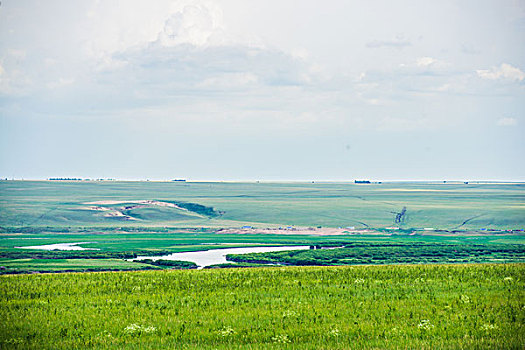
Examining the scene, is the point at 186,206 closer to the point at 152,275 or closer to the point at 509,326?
the point at 152,275

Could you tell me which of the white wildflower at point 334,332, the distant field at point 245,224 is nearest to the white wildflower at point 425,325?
the white wildflower at point 334,332

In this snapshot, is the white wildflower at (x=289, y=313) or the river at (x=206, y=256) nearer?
the white wildflower at (x=289, y=313)

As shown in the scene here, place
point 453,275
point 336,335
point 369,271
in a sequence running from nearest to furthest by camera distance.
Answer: point 336,335, point 453,275, point 369,271

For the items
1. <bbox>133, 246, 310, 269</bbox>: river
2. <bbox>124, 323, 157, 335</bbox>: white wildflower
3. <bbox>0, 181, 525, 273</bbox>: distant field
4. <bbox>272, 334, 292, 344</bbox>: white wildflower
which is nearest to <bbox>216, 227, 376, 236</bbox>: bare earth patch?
<bbox>0, 181, 525, 273</bbox>: distant field

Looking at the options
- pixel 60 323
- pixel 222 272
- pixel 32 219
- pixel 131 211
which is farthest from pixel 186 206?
pixel 60 323

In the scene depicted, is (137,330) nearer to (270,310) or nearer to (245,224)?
(270,310)

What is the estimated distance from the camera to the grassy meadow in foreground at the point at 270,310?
21.0 metres

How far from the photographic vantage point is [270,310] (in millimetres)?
25094

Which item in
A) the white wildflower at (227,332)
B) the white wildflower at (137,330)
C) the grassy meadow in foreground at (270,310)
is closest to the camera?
the grassy meadow in foreground at (270,310)

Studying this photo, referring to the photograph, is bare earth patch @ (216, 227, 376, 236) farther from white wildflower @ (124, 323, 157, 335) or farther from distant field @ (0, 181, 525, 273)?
white wildflower @ (124, 323, 157, 335)

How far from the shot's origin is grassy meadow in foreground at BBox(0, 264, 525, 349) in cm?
2095

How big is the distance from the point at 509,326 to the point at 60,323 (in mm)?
15725

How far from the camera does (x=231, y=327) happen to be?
Answer: 2275cm

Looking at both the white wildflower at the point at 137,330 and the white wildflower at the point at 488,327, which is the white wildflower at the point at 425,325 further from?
the white wildflower at the point at 137,330
